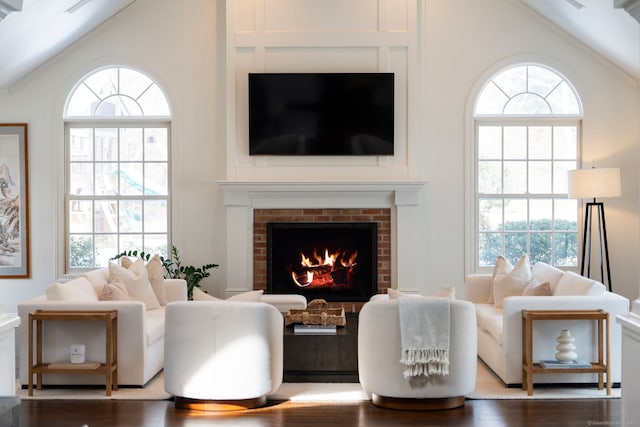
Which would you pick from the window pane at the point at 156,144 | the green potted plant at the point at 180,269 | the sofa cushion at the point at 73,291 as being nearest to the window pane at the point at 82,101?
the window pane at the point at 156,144

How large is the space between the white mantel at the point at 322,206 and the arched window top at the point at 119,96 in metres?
1.27

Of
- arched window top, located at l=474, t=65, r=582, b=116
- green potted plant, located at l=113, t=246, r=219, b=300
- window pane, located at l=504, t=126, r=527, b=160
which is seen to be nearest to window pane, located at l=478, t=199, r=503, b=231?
window pane, located at l=504, t=126, r=527, b=160

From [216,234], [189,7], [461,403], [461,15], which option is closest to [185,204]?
[216,234]

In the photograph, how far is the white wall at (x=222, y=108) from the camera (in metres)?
8.22

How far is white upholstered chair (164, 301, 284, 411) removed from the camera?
490cm

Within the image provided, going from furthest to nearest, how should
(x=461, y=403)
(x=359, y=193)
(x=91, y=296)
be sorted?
(x=359, y=193)
(x=91, y=296)
(x=461, y=403)

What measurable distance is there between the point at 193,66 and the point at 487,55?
309 centimetres

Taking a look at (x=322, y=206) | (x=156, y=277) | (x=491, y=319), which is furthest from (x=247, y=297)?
(x=322, y=206)

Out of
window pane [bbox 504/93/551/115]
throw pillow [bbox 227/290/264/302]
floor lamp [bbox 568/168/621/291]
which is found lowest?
throw pillow [bbox 227/290/264/302]

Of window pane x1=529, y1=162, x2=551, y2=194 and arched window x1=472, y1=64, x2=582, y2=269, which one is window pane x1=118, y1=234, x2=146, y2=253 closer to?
arched window x1=472, y1=64, x2=582, y2=269

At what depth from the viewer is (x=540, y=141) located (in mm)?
8367

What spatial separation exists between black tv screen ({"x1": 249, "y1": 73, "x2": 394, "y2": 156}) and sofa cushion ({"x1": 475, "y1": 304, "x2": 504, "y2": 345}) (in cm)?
207

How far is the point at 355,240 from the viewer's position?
26.7 feet

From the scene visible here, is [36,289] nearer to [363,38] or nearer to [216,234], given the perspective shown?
[216,234]
